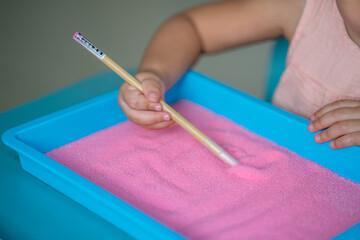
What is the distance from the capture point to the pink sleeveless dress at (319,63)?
2.16 ft

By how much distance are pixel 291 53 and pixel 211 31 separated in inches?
6.2

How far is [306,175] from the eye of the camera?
0.54 metres

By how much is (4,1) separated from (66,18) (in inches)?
9.4

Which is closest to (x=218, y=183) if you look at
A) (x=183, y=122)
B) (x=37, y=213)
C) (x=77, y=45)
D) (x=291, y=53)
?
(x=183, y=122)

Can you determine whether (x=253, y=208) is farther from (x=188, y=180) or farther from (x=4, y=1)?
(x=4, y=1)

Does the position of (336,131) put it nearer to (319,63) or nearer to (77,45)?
(319,63)

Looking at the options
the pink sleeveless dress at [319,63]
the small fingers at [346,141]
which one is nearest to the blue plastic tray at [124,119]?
the small fingers at [346,141]

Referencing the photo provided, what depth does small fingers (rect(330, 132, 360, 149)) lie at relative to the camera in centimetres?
54

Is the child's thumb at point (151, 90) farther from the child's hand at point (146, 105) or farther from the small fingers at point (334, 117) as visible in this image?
the small fingers at point (334, 117)

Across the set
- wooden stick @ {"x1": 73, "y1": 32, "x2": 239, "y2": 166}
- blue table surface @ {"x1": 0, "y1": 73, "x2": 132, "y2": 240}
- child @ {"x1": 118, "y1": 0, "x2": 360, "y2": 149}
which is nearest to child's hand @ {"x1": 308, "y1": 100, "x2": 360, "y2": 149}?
child @ {"x1": 118, "y1": 0, "x2": 360, "y2": 149}

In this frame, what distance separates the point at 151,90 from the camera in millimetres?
592

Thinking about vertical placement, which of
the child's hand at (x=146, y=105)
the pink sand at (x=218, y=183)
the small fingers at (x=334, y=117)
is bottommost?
the pink sand at (x=218, y=183)

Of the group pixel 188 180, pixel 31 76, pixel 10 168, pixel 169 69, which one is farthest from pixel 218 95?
pixel 31 76

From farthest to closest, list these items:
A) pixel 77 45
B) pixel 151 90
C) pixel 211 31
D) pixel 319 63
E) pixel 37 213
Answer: pixel 77 45
pixel 211 31
pixel 319 63
pixel 151 90
pixel 37 213
